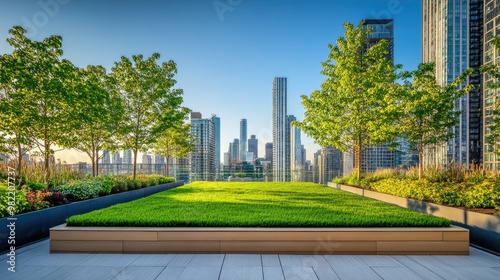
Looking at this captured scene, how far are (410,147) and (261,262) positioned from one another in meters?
11.6

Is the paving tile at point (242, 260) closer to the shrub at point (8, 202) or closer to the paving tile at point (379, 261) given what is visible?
the paving tile at point (379, 261)

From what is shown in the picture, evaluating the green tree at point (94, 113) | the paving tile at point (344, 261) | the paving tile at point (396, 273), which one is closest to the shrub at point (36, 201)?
the green tree at point (94, 113)

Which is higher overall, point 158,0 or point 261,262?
point 158,0

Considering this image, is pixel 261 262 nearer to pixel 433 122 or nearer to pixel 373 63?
pixel 433 122

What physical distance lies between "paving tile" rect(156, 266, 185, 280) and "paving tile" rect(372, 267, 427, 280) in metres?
2.91

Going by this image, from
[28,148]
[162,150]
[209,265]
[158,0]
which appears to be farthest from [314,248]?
[162,150]

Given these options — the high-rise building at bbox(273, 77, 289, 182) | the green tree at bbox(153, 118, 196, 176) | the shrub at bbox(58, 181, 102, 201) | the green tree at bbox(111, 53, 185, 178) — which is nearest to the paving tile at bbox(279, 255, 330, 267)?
the shrub at bbox(58, 181, 102, 201)

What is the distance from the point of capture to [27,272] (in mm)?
3971

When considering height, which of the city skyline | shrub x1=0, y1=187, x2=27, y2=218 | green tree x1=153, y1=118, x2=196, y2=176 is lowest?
shrub x1=0, y1=187, x2=27, y2=218

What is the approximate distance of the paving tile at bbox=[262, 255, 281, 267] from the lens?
423 cm

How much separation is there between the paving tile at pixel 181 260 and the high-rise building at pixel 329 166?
54.8 feet

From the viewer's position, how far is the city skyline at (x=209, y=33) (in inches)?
374

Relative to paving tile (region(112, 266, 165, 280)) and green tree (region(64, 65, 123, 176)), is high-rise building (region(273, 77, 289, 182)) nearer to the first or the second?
green tree (region(64, 65, 123, 176))

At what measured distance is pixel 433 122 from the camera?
36.8 ft
